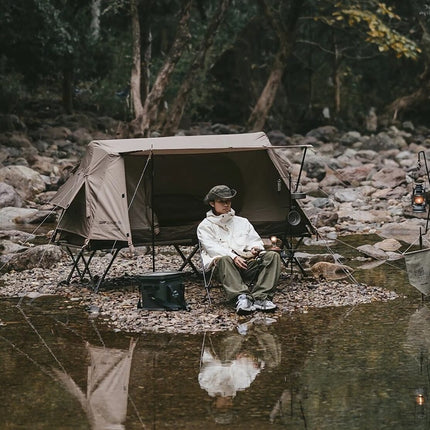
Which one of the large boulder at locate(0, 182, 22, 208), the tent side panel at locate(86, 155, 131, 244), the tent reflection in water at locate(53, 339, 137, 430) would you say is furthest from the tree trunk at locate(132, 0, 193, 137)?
the tent reflection in water at locate(53, 339, 137, 430)

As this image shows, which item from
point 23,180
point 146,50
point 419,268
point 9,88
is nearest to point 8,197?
point 23,180

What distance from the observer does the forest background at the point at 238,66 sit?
93.2 ft

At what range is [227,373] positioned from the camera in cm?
682

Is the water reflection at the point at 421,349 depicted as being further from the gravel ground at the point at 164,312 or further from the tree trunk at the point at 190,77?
the tree trunk at the point at 190,77

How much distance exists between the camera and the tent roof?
10.2 meters

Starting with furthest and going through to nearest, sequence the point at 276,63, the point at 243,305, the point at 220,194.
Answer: the point at 276,63 < the point at 220,194 < the point at 243,305

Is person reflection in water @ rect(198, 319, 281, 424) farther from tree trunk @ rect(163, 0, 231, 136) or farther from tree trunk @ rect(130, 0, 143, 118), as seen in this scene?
tree trunk @ rect(163, 0, 231, 136)

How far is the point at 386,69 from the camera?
39.3 metres

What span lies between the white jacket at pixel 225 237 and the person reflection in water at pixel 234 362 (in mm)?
1072

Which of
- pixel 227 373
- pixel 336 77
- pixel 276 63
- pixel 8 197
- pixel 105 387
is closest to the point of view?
pixel 105 387

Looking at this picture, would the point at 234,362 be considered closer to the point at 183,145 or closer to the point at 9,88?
the point at 183,145

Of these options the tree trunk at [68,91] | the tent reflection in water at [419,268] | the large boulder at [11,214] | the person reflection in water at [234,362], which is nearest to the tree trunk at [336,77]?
the tree trunk at [68,91]

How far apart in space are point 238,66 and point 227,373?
29597 mm

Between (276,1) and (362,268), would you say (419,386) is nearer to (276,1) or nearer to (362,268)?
(362,268)
